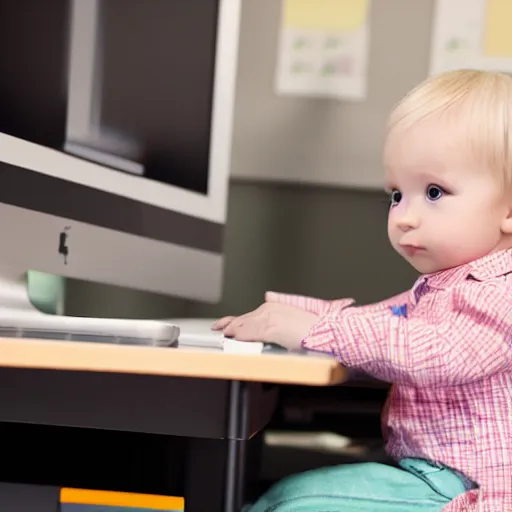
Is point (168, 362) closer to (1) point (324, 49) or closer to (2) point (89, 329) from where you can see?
(2) point (89, 329)

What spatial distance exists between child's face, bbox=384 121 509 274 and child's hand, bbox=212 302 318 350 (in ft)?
0.48

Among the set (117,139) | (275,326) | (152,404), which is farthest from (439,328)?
(117,139)

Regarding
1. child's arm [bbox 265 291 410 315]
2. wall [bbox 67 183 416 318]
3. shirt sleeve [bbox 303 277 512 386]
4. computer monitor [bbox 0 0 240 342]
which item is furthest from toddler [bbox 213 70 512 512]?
wall [bbox 67 183 416 318]

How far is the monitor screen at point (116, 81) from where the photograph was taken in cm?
90

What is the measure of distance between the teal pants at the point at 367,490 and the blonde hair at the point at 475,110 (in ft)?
0.94

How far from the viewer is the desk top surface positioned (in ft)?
1.85

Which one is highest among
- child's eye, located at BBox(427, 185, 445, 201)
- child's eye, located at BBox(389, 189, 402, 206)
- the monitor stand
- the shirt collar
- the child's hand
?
child's eye, located at BBox(427, 185, 445, 201)

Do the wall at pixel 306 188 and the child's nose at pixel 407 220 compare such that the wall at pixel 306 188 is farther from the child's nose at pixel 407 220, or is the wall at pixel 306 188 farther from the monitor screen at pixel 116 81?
the child's nose at pixel 407 220

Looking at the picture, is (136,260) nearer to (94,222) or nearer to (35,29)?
(94,222)

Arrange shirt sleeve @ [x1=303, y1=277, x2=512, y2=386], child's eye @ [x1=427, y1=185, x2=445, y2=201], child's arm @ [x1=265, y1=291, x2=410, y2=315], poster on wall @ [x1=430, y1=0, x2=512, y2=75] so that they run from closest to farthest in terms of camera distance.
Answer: shirt sleeve @ [x1=303, y1=277, x2=512, y2=386], child's eye @ [x1=427, y1=185, x2=445, y2=201], child's arm @ [x1=265, y1=291, x2=410, y2=315], poster on wall @ [x1=430, y1=0, x2=512, y2=75]

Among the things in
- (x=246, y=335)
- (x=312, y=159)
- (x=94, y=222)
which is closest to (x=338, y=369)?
(x=246, y=335)

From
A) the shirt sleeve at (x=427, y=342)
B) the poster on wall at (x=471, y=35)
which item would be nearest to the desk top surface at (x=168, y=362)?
the shirt sleeve at (x=427, y=342)

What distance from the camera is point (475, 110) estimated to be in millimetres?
808

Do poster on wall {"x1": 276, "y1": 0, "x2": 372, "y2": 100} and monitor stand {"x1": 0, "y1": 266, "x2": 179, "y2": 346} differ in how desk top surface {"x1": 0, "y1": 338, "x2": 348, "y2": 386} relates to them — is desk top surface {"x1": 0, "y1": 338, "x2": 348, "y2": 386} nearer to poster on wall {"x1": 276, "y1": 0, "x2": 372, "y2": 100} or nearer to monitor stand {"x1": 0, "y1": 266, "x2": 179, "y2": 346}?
monitor stand {"x1": 0, "y1": 266, "x2": 179, "y2": 346}
